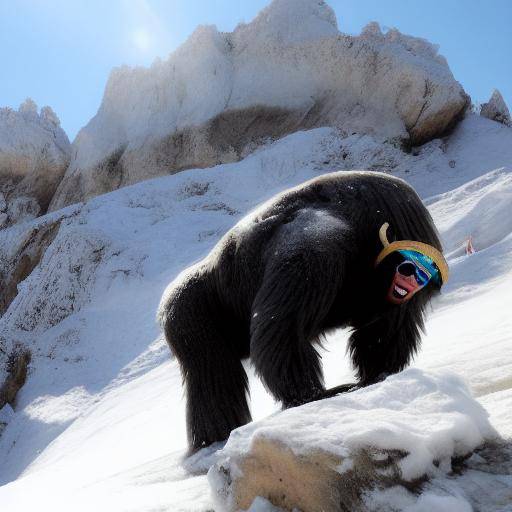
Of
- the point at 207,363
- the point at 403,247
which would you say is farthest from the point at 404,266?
the point at 207,363

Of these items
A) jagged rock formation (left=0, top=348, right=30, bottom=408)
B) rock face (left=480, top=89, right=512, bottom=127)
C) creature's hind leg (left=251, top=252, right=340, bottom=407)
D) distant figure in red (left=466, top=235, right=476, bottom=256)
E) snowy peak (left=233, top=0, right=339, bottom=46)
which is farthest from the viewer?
snowy peak (left=233, top=0, right=339, bottom=46)

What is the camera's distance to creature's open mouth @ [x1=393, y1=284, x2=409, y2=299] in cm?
178

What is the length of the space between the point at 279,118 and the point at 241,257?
15.2 m

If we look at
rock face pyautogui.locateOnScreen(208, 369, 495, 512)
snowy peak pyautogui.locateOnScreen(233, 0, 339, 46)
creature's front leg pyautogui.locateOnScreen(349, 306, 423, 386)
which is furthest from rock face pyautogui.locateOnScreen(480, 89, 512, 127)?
rock face pyautogui.locateOnScreen(208, 369, 495, 512)

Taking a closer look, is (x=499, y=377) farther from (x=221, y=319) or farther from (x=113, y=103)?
(x=113, y=103)

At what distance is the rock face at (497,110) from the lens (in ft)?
43.9

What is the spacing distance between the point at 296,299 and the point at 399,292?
1.20 feet

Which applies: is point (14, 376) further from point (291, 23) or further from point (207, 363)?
point (291, 23)

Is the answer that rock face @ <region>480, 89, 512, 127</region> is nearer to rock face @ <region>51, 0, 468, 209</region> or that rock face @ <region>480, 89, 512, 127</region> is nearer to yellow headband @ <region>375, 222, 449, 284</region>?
rock face @ <region>51, 0, 468, 209</region>

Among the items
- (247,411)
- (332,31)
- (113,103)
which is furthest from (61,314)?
(113,103)

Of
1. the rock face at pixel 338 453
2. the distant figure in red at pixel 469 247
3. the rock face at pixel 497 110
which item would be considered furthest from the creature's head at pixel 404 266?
the rock face at pixel 497 110

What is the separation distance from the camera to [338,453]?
0.89m

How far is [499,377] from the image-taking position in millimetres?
1616

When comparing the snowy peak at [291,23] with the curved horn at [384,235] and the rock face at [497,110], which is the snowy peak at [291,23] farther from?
the curved horn at [384,235]
